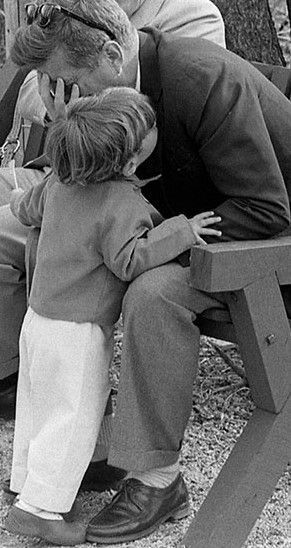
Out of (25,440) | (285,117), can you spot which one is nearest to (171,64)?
(285,117)

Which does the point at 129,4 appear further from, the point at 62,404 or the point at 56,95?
the point at 62,404

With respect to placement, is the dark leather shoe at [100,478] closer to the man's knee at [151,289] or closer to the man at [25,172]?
the man at [25,172]

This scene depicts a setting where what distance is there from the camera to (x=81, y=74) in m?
2.75

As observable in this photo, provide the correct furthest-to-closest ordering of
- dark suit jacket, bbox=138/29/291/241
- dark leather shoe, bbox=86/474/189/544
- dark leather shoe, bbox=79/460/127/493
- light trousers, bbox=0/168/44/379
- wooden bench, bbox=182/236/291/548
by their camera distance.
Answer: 1. light trousers, bbox=0/168/44/379
2. dark leather shoe, bbox=79/460/127/493
3. dark leather shoe, bbox=86/474/189/544
4. dark suit jacket, bbox=138/29/291/241
5. wooden bench, bbox=182/236/291/548

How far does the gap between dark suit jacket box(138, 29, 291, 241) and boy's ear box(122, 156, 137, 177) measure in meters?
0.15

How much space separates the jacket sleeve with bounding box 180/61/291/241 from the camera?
2.67 meters

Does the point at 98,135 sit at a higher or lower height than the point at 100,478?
higher

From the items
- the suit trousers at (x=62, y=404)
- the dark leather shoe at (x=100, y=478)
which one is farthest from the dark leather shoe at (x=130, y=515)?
the dark leather shoe at (x=100, y=478)

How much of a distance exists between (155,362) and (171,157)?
584 mm

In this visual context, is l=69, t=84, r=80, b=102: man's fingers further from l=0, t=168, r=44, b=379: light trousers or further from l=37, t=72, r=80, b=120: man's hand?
l=0, t=168, r=44, b=379: light trousers

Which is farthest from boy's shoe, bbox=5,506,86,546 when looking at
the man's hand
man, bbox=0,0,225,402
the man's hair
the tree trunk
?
the tree trunk

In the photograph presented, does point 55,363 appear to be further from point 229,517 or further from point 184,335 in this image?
point 229,517

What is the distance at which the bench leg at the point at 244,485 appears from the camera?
262 cm

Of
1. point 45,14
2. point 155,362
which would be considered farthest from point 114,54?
point 155,362
